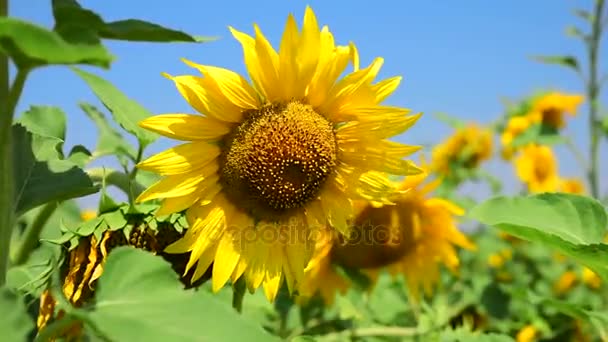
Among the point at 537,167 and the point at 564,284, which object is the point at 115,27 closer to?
the point at 564,284

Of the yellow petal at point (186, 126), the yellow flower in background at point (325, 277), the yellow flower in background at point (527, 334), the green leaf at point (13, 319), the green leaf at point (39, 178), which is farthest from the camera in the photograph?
the yellow flower in background at point (527, 334)

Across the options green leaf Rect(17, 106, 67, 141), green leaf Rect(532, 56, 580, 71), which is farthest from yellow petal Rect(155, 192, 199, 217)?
green leaf Rect(532, 56, 580, 71)

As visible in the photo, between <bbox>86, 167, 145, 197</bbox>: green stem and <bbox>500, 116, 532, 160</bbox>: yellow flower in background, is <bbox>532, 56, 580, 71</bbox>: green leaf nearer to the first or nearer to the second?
<bbox>500, 116, 532, 160</bbox>: yellow flower in background

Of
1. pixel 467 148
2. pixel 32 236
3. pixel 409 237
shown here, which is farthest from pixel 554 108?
pixel 32 236

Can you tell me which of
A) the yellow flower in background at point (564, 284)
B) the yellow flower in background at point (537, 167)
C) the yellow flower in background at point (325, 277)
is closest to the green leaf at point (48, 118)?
the yellow flower in background at point (325, 277)

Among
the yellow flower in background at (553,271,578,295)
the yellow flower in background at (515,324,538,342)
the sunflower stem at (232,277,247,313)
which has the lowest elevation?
the yellow flower in background at (553,271,578,295)

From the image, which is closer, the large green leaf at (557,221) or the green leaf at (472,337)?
the large green leaf at (557,221)

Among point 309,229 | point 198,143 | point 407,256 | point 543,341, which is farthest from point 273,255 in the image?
point 543,341

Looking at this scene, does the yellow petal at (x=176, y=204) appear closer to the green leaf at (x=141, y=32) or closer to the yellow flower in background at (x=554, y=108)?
the green leaf at (x=141, y=32)
